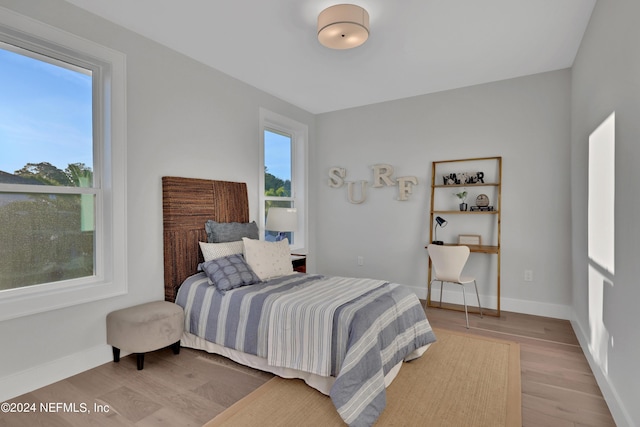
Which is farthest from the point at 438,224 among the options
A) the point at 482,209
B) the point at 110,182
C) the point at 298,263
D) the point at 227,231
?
the point at 110,182

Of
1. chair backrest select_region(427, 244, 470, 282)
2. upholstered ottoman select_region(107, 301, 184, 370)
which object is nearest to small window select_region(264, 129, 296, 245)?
upholstered ottoman select_region(107, 301, 184, 370)

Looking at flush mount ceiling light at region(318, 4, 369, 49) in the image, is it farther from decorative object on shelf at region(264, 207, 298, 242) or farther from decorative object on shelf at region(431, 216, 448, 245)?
decorative object on shelf at region(431, 216, 448, 245)

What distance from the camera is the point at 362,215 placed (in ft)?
15.7

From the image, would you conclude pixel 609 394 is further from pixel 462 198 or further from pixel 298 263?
pixel 298 263

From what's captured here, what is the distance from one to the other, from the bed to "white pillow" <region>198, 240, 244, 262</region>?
142mm

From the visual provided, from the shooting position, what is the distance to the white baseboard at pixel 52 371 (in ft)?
6.93

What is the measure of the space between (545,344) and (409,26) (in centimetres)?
286

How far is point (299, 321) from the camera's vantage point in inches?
87.1

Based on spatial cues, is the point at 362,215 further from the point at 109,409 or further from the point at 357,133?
the point at 109,409

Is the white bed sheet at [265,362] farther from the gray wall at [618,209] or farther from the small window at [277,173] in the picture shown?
the small window at [277,173]

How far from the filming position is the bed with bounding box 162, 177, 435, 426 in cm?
195

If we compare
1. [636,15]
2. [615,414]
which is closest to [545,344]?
[615,414]

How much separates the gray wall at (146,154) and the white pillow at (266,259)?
2.52ft

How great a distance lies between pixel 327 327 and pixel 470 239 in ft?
8.29
